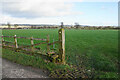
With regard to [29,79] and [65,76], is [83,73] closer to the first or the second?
[65,76]

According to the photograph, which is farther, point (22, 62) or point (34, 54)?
point (34, 54)

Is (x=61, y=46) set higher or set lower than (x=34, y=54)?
higher

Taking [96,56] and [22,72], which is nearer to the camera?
[22,72]

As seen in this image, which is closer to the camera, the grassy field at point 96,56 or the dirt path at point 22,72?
the dirt path at point 22,72

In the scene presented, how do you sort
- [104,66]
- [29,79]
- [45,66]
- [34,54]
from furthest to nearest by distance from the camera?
[34,54] → [104,66] → [45,66] → [29,79]

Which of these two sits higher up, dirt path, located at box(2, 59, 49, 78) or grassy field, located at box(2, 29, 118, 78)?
grassy field, located at box(2, 29, 118, 78)

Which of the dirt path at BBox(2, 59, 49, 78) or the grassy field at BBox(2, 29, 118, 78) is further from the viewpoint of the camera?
the grassy field at BBox(2, 29, 118, 78)

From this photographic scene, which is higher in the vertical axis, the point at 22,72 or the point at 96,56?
the point at 96,56

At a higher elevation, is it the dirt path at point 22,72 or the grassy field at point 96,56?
the grassy field at point 96,56

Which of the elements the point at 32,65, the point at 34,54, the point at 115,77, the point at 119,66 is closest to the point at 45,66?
the point at 32,65

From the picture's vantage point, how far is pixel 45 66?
5.73m

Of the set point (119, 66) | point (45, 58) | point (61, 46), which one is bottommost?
point (119, 66)

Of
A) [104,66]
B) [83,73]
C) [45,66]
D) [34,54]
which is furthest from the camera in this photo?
[34,54]

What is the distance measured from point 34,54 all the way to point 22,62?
1510mm
